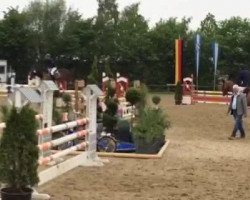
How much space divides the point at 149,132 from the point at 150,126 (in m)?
0.18

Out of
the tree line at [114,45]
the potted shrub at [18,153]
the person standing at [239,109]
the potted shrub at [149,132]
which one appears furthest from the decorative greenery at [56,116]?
the tree line at [114,45]

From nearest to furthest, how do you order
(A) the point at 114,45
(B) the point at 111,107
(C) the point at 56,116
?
(C) the point at 56,116 → (B) the point at 111,107 → (A) the point at 114,45

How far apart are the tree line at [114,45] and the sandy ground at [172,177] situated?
39660 millimetres

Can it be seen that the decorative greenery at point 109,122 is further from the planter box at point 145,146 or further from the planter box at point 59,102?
the planter box at point 59,102

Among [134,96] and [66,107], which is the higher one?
[134,96]

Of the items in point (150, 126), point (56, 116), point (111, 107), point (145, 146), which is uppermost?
point (111, 107)

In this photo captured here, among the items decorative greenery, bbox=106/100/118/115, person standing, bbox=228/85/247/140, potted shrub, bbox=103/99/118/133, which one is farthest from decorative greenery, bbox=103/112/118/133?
person standing, bbox=228/85/247/140

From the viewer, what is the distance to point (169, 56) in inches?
2170

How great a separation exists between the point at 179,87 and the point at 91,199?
2455cm

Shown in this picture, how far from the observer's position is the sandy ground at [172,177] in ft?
26.8

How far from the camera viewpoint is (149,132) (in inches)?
494

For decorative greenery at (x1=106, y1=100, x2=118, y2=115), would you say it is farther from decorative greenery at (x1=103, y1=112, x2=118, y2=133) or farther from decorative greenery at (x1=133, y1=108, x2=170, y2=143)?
decorative greenery at (x1=133, y1=108, x2=170, y2=143)

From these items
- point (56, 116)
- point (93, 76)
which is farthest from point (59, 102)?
point (93, 76)

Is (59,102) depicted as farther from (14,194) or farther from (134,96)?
(14,194)
